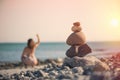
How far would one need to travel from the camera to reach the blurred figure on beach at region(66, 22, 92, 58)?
211 centimetres

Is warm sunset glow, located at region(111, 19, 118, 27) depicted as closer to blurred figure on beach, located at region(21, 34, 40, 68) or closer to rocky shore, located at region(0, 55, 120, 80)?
rocky shore, located at region(0, 55, 120, 80)

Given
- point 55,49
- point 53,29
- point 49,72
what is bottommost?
point 49,72

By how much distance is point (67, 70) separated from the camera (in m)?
2.07

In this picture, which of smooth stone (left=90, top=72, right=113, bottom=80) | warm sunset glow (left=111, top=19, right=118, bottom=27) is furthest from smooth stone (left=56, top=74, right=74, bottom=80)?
warm sunset glow (left=111, top=19, right=118, bottom=27)

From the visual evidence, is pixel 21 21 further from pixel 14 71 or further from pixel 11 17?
pixel 14 71

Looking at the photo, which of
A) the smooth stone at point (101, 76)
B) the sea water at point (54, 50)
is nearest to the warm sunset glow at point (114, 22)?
the sea water at point (54, 50)

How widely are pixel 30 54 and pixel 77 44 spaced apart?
0.35 m

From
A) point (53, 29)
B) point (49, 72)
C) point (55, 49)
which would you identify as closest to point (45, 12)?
point (53, 29)

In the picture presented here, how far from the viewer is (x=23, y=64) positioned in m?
2.14

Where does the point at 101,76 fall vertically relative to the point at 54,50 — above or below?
below

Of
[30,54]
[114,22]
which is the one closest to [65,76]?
[30,54]

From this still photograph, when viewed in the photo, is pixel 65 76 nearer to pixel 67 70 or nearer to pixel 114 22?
pixel 67 70

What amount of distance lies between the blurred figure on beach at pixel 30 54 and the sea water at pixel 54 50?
0.09ft

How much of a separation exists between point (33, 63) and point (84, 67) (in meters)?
0.37
